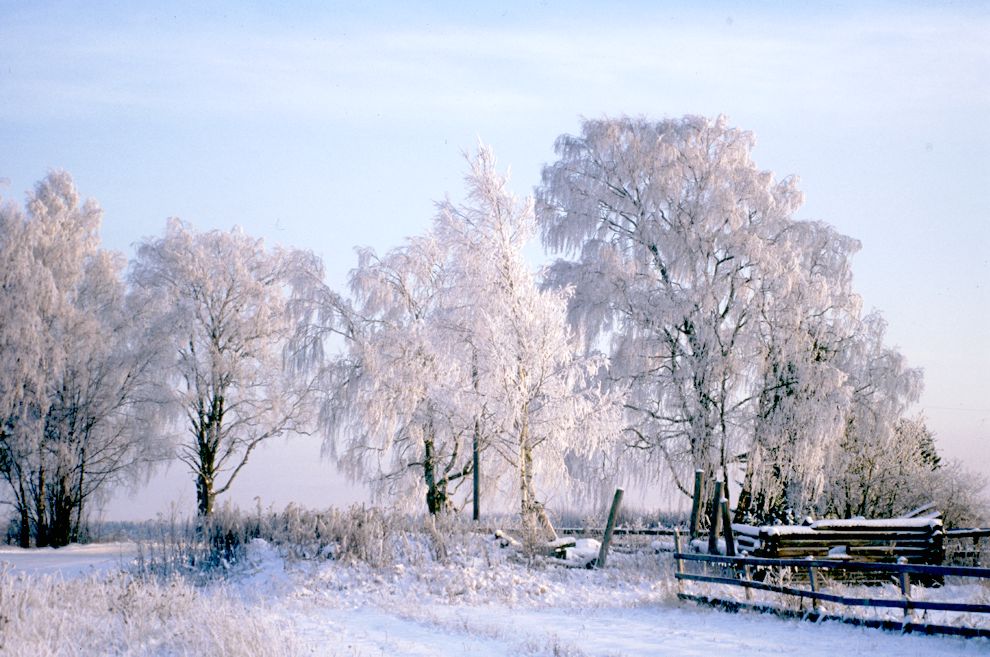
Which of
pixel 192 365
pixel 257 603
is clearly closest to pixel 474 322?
pixel 257 603

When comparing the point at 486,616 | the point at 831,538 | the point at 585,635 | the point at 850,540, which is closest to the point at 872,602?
the point at 585,635

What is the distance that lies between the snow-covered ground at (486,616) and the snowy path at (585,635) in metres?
0.02

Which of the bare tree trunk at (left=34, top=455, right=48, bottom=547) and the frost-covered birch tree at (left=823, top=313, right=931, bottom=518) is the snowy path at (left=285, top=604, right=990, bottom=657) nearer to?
the frost-covered birch tree at (left=823, top=313, right=931, bottom=518)

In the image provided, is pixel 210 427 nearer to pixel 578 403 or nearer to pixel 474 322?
pixel 474 322

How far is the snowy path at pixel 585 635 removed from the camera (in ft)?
34.4

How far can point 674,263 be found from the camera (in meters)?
25.4

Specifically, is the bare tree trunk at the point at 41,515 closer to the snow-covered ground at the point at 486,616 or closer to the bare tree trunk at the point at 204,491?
the bare tree trunk at the point at 204,491

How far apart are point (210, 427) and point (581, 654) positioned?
2231 centimetres

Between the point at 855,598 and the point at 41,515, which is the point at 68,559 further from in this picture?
the point at 855,598

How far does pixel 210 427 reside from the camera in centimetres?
2947

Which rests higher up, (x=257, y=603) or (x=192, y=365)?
(x=192, y=365)

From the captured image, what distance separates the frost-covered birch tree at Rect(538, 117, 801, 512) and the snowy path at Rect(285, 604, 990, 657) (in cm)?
1032

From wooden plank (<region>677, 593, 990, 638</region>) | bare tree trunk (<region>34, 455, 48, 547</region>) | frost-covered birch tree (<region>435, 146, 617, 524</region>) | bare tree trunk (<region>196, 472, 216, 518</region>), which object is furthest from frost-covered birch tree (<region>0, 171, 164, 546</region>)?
wooden plank (<region>677, 593, 990, 638</region>)

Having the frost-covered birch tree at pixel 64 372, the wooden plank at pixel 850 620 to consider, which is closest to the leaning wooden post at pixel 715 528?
the wooden plank at pixel 850 620
